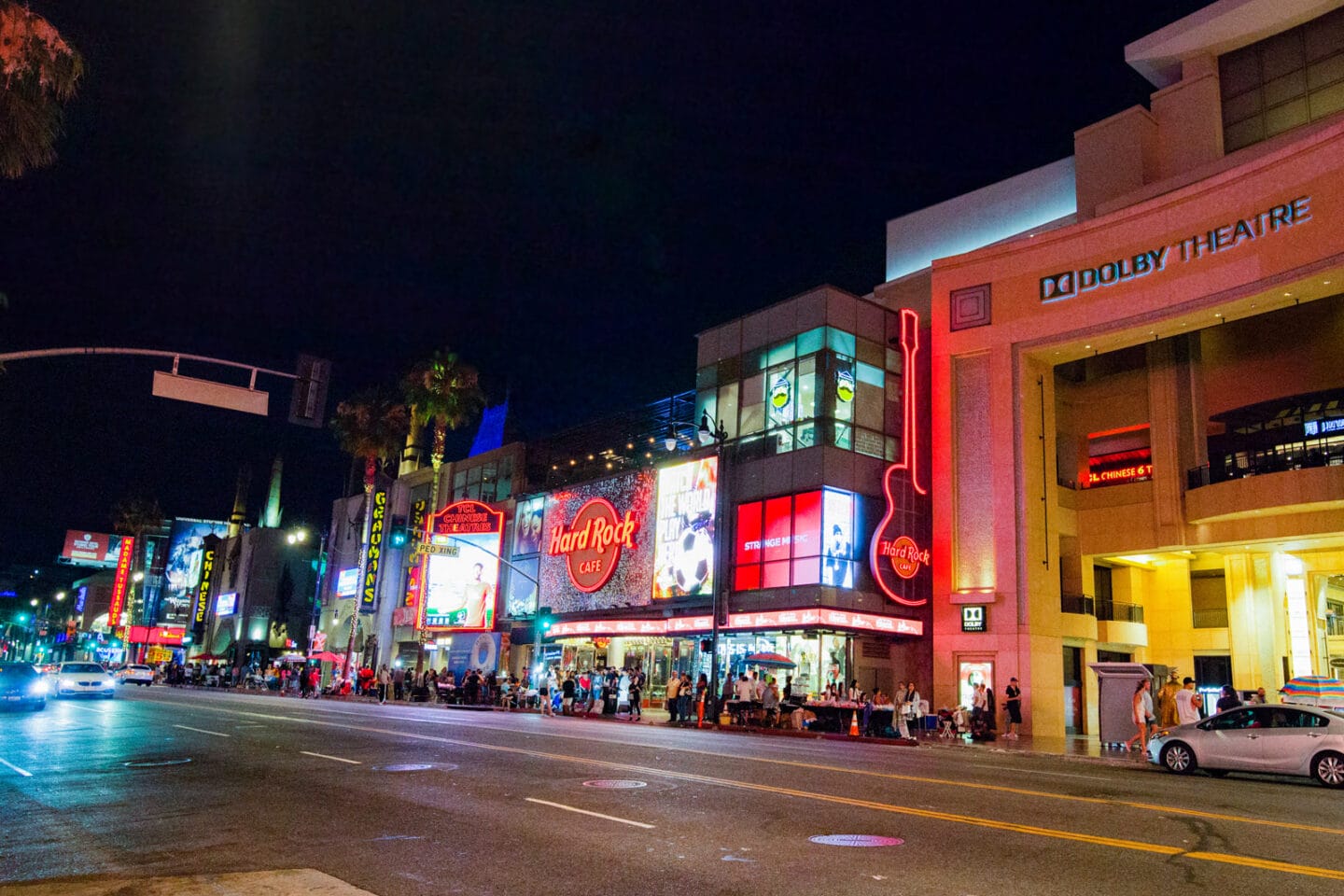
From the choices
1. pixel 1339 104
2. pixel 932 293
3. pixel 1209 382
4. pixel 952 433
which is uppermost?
pixel 1339 104

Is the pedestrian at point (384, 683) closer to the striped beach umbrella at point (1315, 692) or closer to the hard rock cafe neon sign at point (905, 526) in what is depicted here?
the hard rock cafe neon sign at point (905, 526)

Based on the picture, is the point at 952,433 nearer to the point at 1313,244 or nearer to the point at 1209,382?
the point at 1209,382

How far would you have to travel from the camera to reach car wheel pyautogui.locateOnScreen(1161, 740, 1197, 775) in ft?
57.9

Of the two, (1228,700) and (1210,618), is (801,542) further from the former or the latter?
(1210,618)

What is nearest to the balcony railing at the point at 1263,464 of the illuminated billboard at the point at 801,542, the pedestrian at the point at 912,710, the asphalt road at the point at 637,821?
the illuminated billboard at the point at 801,542

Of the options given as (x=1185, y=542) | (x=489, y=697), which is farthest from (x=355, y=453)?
(x=1185, y=542)

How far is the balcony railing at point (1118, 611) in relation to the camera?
1544 inches

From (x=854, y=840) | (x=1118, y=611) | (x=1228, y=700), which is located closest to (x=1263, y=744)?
(x=1228, y=700)

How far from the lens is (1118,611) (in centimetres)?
3931

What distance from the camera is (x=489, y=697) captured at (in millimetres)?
46281

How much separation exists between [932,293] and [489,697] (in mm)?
27663

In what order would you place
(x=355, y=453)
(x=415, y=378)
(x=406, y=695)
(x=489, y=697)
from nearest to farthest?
(x=489, y=697) < (x=406, y=695) < (x=415, y=378) < (x=355, y=453)

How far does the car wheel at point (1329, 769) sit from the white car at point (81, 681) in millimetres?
41185

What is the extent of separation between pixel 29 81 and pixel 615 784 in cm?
1639
